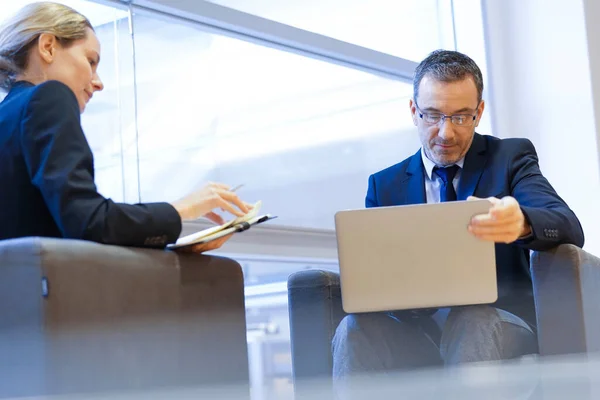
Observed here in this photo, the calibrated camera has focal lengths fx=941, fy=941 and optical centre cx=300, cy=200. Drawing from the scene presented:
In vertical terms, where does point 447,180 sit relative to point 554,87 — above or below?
below

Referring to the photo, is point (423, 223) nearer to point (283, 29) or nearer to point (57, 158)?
point (57, 158)

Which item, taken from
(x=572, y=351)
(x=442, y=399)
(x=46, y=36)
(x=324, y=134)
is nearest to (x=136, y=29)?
(x=324, y=134)

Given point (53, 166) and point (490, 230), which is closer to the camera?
point (53, 166)

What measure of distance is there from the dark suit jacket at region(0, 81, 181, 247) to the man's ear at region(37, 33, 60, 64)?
140 mm

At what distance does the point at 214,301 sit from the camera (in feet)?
7.23

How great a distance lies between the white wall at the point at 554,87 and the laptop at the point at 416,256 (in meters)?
2.95

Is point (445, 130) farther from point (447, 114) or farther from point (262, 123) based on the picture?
point (262, 123)

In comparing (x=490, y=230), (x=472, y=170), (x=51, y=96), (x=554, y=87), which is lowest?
(x=490, y=230)

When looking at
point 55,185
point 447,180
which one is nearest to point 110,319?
point 55,185

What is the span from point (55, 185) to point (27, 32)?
0.46 meters

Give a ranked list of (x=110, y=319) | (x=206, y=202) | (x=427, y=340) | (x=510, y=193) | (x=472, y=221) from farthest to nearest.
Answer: (x=510, y=193), (x=427, y=340), (x=472, y=221), (x=206, y=202), (x=110, y=319)

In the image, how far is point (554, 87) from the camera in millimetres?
5281

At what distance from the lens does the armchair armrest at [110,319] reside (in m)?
1.84

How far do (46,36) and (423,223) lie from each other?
3.29ft
